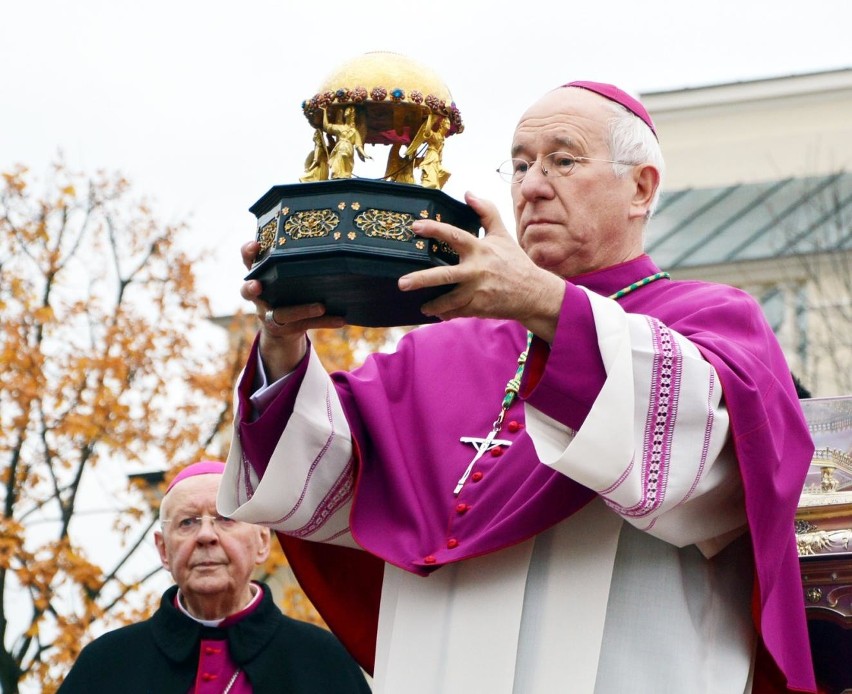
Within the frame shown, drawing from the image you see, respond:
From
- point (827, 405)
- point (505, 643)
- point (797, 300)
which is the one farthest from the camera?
point (797, 300)

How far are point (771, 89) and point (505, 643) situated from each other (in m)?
22.8

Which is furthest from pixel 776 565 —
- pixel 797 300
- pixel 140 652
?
pixel 797 300

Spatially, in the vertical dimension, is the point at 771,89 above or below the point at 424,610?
above

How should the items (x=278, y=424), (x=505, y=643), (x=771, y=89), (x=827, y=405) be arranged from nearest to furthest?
(x=505, y=643), (x=278, y=424), (x=827, y=405), (x=771, y=89)

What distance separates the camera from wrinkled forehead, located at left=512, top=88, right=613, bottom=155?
178 inches

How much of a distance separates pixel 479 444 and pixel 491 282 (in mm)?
778

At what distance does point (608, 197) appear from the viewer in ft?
14.9

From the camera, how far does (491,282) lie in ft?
12.3

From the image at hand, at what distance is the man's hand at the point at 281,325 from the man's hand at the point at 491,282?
347 millimetres

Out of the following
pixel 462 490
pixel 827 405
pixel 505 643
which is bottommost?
pixel 505 643

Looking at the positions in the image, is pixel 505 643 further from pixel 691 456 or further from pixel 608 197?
pixel 608 197

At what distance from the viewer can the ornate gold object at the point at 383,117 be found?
4184mm

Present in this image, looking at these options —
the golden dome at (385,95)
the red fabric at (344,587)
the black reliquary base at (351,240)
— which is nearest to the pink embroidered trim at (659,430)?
the black reliquary base at (351,240)

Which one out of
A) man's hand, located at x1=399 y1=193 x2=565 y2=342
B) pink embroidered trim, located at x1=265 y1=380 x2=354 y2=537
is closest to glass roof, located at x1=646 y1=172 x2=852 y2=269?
pink embroidered trim, located at x1=265 y1=380 x2=354 y2=537
